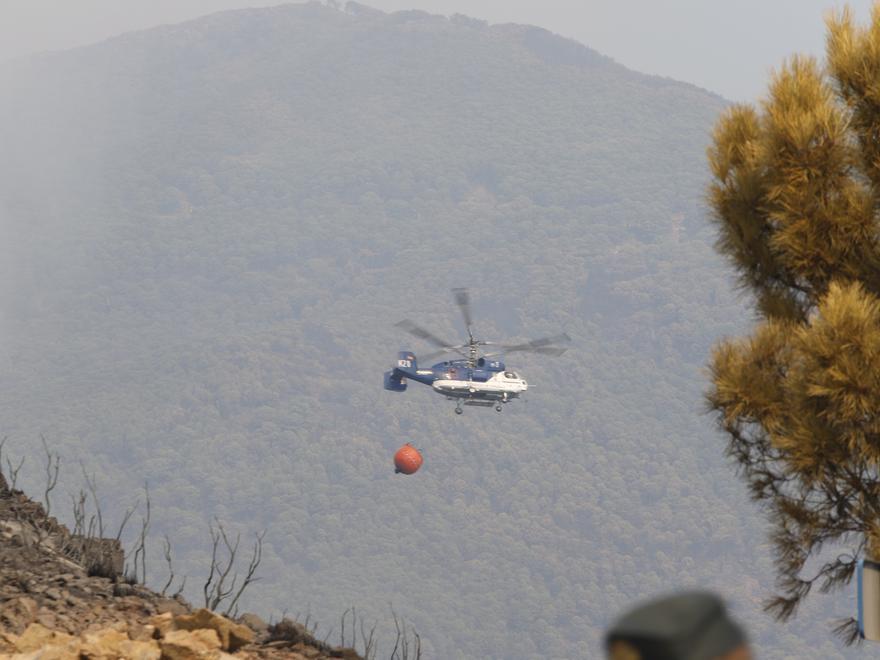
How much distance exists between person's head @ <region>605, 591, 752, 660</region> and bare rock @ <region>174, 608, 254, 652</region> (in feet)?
20.1

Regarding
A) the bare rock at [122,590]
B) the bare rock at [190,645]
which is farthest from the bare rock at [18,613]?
the bare rock at [190,645]

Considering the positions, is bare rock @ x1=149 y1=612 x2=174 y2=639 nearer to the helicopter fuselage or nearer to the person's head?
the person's head

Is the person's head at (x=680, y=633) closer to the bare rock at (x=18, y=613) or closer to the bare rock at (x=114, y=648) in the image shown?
the bare rock at (x=114, y=648)

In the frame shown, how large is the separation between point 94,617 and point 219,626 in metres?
1.25

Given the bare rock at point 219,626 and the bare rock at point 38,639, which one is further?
the bare rock at point 219,626

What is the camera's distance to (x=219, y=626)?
339 inches

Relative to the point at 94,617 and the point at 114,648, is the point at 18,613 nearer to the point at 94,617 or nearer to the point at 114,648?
the point at 94,617

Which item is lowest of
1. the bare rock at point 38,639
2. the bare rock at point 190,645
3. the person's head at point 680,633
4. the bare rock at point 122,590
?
the bare rock at point 122,590

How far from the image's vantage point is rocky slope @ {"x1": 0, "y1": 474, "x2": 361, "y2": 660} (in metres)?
8.01

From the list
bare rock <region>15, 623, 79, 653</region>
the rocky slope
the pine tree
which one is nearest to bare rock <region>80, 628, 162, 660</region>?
the rocky slope

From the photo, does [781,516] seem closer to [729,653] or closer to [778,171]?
[778,171]

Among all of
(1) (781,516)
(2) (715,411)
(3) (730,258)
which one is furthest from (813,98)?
(1) (781,516)

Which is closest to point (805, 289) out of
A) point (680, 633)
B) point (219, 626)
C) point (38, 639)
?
point (219, 626)

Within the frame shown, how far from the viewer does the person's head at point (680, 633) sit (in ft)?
8.79
